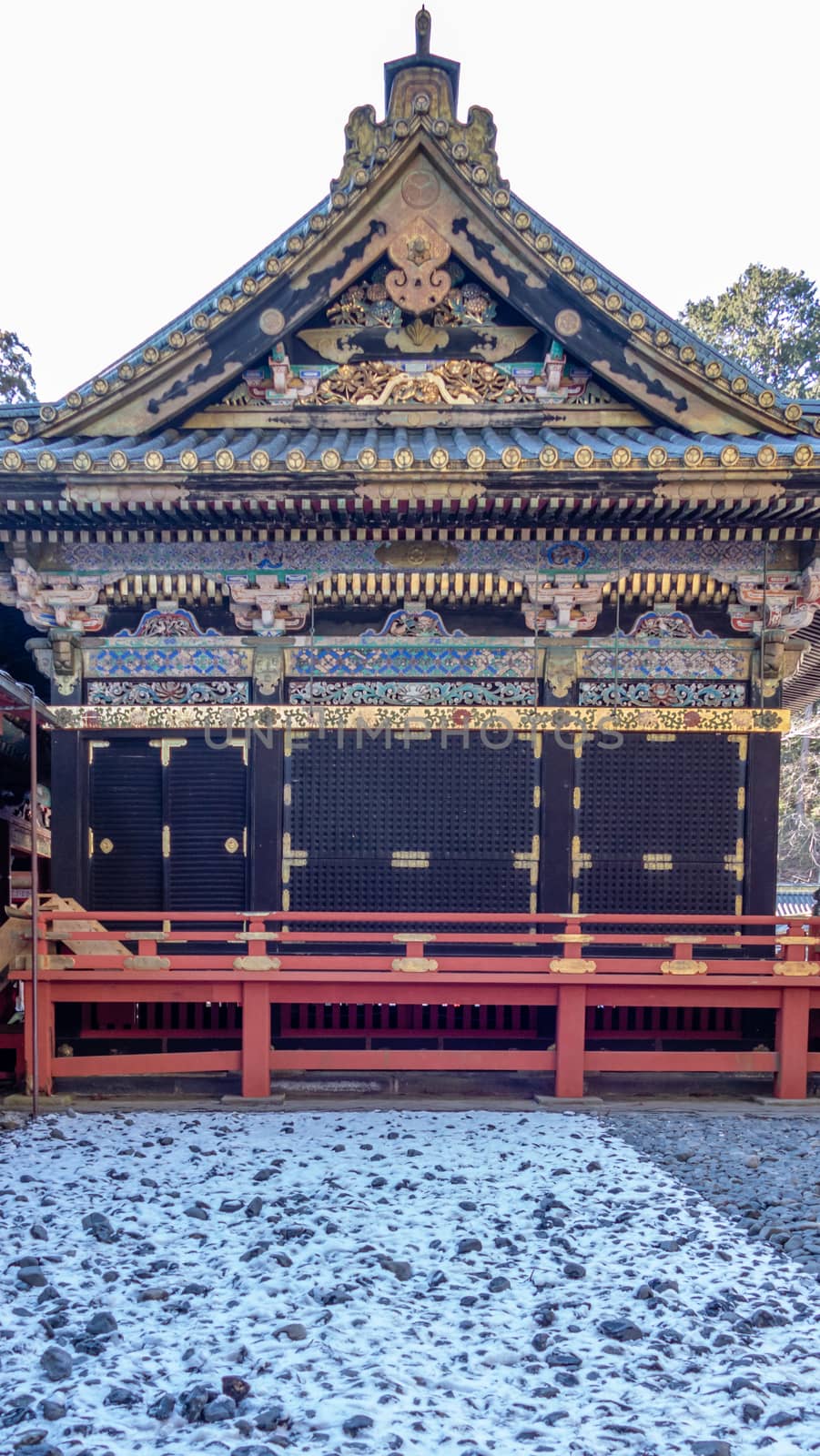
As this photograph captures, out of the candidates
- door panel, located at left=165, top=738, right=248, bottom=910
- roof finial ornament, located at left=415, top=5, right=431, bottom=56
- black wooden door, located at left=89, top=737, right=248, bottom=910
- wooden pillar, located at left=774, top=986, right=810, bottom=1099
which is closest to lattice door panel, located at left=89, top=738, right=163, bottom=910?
black wooden door, located at left=89, top=737, right=248, bottom=910

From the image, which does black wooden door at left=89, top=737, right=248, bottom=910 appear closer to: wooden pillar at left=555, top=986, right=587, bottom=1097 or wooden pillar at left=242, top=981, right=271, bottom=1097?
wooden pillar at left=242, top=981, right=271, bottom=1097

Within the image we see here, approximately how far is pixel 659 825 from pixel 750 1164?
3.55 m

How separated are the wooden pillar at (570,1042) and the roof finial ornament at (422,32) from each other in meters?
10.3

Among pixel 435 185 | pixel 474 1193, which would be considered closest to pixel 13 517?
pixel 435 185

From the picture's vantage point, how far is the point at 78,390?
30.2 feet

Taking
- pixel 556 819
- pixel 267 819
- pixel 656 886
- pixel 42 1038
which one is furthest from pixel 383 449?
pixel 42 1038

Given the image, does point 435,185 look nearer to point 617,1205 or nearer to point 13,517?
point 13,517

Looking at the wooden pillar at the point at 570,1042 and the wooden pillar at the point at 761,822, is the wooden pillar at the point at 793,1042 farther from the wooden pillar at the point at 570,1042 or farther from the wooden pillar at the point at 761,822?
the wooden pillar at the point at 570,1042

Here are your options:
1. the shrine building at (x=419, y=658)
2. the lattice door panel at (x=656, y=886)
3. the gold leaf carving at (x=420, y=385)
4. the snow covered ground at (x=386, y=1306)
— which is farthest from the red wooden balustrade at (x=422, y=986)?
the gold leaf carving at (x=420, y=385)

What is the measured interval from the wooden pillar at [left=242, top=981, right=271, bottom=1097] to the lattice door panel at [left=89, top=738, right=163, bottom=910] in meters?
1.98

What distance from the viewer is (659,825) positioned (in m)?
9.27

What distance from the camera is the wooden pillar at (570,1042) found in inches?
315

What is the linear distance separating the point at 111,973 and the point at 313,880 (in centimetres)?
222

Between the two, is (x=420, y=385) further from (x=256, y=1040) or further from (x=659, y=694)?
(x=256, y=1040)
